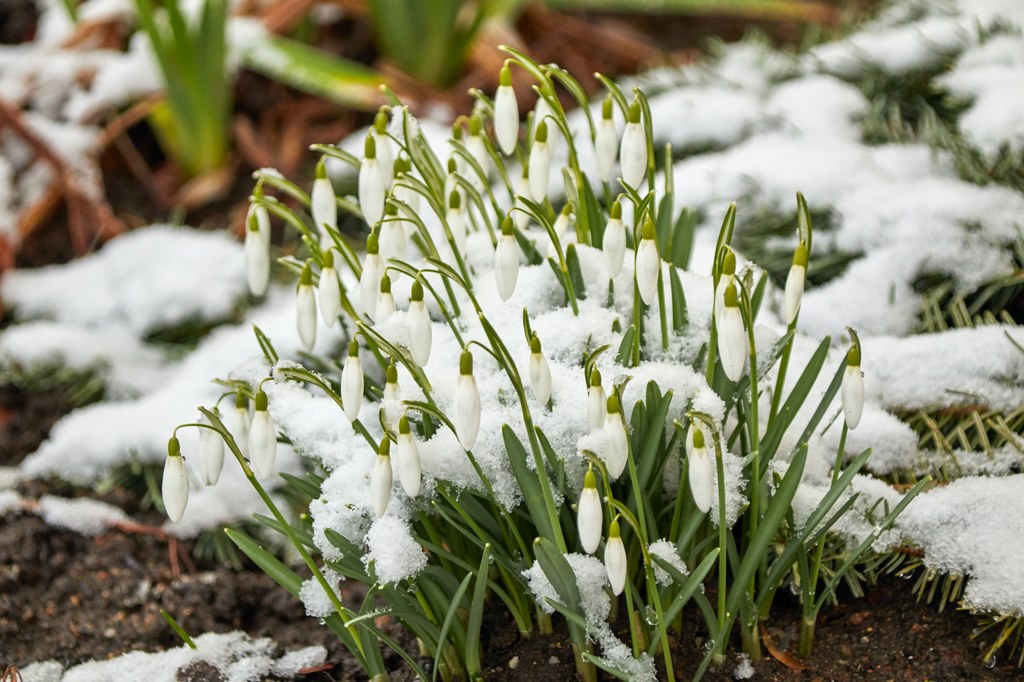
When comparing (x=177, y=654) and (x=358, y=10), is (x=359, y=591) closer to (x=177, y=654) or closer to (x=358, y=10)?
(x=177, y=654)

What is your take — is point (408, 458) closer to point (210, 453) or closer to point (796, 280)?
point (210, 453)

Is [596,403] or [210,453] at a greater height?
[596,403]

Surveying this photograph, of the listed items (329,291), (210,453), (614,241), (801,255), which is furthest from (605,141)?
(210,453)

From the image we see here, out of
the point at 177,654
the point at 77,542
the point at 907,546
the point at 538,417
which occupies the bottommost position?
the point at 77,542

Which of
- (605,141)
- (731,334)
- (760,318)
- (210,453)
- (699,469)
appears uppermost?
(605,141)

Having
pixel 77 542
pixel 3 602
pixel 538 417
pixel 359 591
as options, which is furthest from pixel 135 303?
pixel 538 417

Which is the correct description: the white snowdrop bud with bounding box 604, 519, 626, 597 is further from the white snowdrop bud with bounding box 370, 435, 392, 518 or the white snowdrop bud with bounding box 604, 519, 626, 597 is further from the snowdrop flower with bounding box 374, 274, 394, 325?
the snowdrop flower with bounding box 374, 274, 394, 325

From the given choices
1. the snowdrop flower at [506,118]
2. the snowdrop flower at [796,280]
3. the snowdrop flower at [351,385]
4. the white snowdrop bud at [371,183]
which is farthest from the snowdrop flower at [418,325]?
the snowdrop flower at [796,280]
